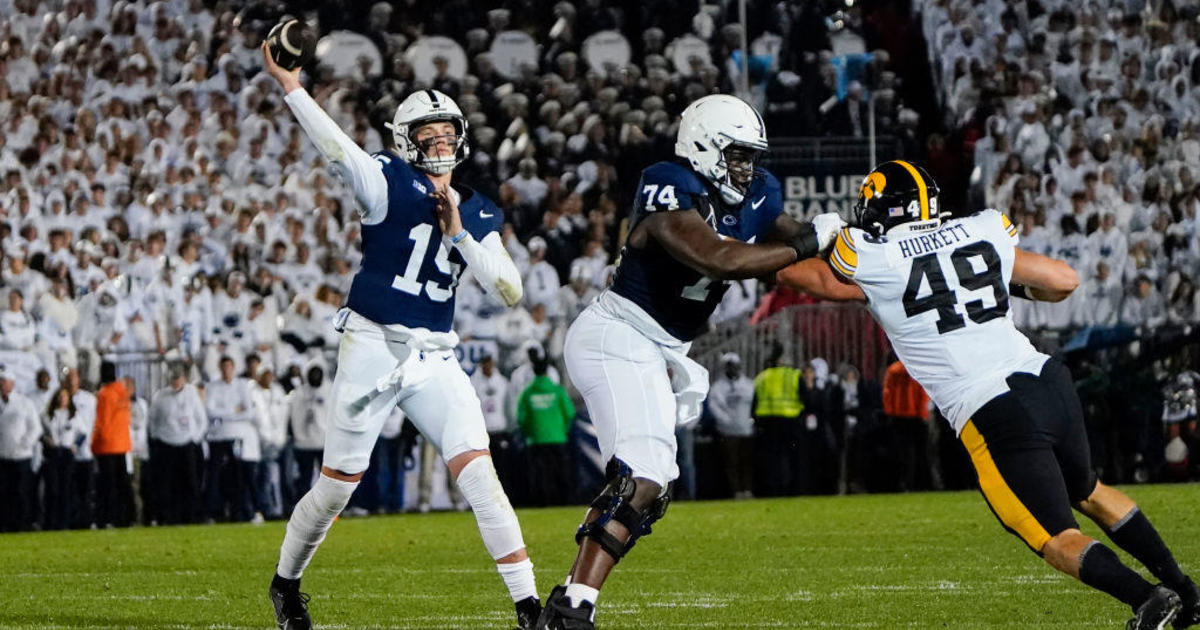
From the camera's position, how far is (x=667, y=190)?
6.27 m

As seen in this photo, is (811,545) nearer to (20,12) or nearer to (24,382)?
(24,382)

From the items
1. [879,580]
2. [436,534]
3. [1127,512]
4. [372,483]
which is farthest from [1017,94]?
[1127,512]

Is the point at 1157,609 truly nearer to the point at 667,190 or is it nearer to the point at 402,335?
the point at 667,190

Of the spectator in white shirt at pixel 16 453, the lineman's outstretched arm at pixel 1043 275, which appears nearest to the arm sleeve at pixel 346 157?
the lineman's outstretched arm at pixel 1043 275

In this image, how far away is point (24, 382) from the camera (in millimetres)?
15234

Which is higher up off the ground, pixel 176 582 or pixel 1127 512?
pixel 1127 512

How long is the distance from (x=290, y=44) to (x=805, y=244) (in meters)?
2.00

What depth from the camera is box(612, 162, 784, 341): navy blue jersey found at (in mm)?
6355

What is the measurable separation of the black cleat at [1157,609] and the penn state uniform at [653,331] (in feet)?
5.23

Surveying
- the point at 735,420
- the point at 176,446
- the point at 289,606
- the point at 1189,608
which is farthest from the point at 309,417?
the point at 1189,608

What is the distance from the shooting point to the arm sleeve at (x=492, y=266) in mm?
6629

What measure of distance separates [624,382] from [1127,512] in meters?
1.78

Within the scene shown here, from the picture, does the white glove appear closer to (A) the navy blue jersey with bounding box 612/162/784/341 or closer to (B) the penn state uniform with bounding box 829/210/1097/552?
(B) the penn state uniform with bounding box 829/210/1097/552

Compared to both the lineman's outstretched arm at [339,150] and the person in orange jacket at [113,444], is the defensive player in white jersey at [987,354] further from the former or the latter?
the person in orange jacket at [113,444]
